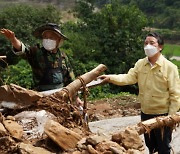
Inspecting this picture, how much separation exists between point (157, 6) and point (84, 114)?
4766 cm

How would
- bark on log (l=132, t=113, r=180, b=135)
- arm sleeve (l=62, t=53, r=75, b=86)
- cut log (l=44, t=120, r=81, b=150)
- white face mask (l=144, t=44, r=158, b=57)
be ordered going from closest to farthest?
cut log (l=44, t=120, r=81, b=150) < bark on log (l=132, t=113, r=180, b=135) < white face mask (l=144, t=44, r=158, b=57) < arm sleeve (l=62, t=53, r=75, b=86)

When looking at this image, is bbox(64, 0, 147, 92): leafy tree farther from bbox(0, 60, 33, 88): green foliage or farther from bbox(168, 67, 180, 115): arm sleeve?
bbox(168, 67, 180, 115): arm sleeve

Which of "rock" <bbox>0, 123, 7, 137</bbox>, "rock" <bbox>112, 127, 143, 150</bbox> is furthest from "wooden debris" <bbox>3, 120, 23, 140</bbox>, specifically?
"rock" <bbox>112, 127, 143, 150</bbox>

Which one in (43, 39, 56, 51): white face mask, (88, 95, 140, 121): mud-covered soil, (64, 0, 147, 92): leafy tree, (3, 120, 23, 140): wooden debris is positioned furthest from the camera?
(64, 0, 147, 92): leafy tree

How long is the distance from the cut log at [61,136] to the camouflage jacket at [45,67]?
124 centimetres

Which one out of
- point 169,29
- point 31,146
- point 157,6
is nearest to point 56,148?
point 31,146


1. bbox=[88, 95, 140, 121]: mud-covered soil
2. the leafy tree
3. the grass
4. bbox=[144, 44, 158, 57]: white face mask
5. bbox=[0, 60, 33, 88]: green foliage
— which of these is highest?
bbox=[144, 44, 158, 57]: white face mask

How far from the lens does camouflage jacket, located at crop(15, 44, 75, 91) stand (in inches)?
175

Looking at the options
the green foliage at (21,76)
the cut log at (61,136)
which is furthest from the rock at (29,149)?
the green foliage at (21,76)

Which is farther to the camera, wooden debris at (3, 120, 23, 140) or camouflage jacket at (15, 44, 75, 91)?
camouflage jacket at (15, 44, 75, 91)

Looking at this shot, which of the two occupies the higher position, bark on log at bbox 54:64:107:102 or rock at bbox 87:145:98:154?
bark on log at bbox 54:64:107:102

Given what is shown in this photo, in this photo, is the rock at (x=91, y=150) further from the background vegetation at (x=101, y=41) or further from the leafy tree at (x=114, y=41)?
the leafy tree at (x=114, y=41)

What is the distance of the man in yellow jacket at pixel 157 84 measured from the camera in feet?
13.9

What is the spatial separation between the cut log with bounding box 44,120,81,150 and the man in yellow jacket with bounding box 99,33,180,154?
3.73 feet
